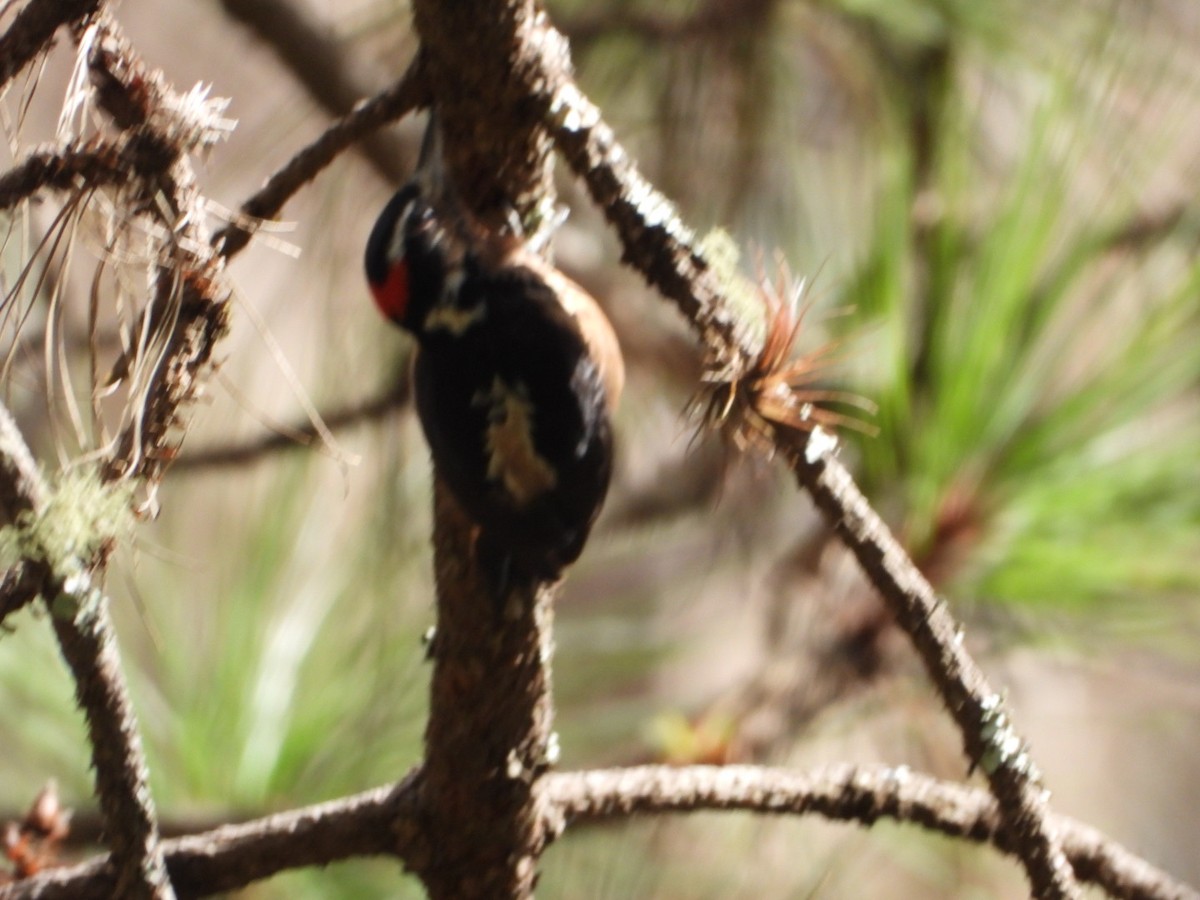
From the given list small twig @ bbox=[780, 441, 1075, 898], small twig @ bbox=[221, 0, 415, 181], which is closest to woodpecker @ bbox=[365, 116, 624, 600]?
small twig @ bbox=[780, 441, 1075, 898]

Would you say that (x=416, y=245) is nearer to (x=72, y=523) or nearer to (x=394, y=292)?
(x=394, y=292)

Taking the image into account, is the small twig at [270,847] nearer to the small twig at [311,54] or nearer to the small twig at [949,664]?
the small twig at [949,664]

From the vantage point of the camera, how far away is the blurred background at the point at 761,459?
611mm

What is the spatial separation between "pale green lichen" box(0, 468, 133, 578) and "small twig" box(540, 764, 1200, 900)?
8.0 inches

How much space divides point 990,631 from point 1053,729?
1.81 feet

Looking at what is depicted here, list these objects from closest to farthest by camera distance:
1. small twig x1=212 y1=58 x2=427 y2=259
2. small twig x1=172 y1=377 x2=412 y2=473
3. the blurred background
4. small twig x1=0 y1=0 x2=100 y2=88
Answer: small twig x1=0 y1=0 x2=100 y2=88, small twig x1=212 y1=58 x2=427 y2=259, the blurred background, small twig x1=172 y1=377 x2=412 y2=473

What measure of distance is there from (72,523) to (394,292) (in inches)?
7.2

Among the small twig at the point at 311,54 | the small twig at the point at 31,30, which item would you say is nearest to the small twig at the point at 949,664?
the small twig at the point at 31,30

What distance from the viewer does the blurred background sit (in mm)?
611

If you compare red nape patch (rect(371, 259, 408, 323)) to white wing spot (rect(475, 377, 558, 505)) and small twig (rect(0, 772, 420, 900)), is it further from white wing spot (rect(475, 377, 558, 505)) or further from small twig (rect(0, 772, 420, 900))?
small twig (rect(0, 772, 420, 900))

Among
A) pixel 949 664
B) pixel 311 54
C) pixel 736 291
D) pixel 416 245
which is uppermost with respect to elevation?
pixel 311 54

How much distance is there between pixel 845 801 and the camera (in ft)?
1.37

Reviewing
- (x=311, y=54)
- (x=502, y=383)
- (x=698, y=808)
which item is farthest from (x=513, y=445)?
(x=311, y=54)

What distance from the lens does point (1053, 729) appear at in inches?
45.3
